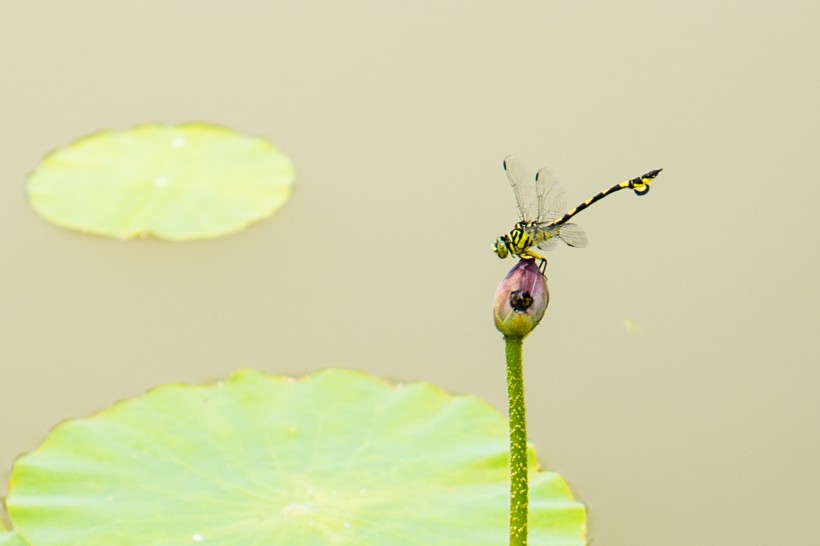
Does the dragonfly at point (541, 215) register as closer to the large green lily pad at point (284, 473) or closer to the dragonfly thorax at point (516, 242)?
the dragonfly thorax at point (516, 242)

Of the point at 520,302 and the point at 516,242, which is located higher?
the point at 516,242

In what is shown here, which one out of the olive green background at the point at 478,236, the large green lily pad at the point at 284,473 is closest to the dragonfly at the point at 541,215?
the large green lily pad at the point at 284,473

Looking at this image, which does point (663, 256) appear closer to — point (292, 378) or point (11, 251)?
point (292, 378)

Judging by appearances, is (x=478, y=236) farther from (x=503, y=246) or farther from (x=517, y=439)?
(x=517, y=439)

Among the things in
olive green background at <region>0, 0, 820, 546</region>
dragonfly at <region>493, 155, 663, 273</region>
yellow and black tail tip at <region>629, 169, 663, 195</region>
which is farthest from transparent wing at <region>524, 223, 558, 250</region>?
olive green background at <region>0, 0, 820, 546</region>

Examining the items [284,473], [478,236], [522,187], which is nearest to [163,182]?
[478,236]

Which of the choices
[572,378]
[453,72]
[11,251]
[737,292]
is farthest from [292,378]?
[453,72]
